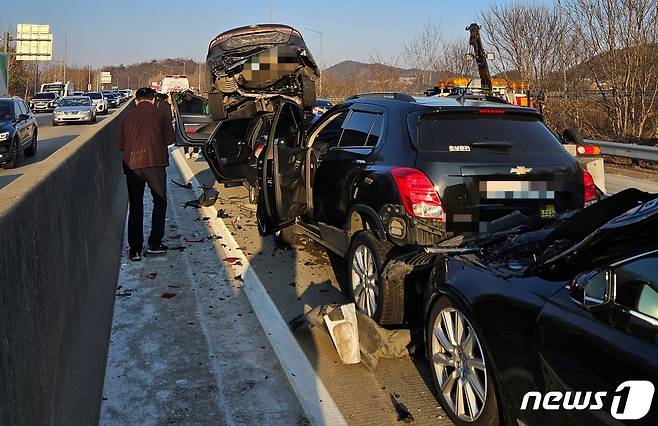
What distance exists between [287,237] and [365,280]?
2.67 meters

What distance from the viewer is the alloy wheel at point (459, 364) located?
3.12 m

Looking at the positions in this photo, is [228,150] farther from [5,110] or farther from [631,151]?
[5,110]

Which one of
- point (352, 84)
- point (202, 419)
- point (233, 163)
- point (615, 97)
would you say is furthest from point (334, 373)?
point (352, 84)

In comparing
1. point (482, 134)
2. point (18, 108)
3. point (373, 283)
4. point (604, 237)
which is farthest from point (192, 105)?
point (604, 237)

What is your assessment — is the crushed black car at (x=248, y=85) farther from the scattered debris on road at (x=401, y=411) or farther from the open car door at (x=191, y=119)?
the scattered debris on road at (x=401, y=411)

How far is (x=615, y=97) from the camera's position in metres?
16.7

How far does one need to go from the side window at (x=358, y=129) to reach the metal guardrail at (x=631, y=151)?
7943 mm

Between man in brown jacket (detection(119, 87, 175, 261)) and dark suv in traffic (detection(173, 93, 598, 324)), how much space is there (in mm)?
2356

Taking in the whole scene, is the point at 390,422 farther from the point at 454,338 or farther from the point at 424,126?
the point at 424,126

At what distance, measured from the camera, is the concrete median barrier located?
2238 mm

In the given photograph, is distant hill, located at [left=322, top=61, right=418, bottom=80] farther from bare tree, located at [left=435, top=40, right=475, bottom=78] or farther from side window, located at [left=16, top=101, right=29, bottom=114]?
side window, located at [left=16, top=101, right=29, bottom=114]

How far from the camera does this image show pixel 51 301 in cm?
308

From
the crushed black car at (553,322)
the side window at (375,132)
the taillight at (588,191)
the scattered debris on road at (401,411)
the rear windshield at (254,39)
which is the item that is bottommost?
the scattered debris on road at (401,411)

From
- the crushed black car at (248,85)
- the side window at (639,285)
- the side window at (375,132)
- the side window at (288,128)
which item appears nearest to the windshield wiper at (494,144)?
the side window at (375,132)
